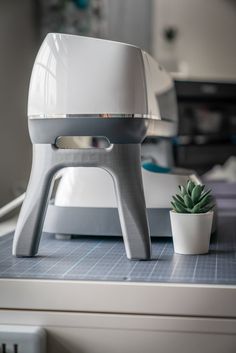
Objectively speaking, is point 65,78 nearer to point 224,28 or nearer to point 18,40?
point 18,40

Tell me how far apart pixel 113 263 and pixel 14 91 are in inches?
35.3

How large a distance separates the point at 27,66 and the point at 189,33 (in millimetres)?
1275

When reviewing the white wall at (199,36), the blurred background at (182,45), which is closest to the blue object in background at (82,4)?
the blurred background at (182,45)

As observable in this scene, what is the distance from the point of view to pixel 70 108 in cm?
65

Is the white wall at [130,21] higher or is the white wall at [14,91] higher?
the white wall at [130,21]

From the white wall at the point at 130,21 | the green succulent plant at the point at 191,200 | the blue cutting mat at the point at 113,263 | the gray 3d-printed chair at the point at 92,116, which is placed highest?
the white wall at the point at 130,21

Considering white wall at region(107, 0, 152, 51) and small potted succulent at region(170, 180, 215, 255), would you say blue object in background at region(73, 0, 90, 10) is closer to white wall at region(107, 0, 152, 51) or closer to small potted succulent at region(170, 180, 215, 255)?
white wall at region(107, 0, 152, 51)

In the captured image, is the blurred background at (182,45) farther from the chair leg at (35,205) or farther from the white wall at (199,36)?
the chair leg at (35,205)

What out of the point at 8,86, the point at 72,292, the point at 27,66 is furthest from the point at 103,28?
the point at 72,292

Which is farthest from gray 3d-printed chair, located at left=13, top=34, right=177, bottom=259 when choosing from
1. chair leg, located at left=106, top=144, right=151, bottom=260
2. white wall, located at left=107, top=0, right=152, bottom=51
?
white wall, located at left=107, top=0, right=152, bottom=51

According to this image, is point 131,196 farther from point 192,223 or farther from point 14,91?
point 14,91

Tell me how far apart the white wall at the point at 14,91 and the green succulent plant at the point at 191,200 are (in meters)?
0.71

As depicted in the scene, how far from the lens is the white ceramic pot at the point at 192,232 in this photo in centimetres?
71

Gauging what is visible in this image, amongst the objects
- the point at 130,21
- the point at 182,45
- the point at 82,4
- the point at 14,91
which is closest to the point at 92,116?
the point at 14,91
